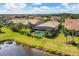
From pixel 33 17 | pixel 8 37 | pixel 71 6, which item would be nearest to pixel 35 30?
pixel 33 17

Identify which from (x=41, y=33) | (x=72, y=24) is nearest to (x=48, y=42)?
(x=41, y=33)

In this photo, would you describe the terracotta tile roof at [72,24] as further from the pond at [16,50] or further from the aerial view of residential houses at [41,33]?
the pond at [16,50]

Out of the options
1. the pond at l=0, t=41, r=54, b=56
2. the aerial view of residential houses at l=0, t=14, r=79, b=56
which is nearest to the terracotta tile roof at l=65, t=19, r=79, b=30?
the aerial view of residential houses at l=0, t=14, r=79, b=56

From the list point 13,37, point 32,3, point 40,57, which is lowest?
point 40,57

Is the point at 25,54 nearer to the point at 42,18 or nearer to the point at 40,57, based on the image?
the point at 40,57

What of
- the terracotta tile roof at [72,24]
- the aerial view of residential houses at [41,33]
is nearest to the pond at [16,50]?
the aerial view of residential houses at [41,33]

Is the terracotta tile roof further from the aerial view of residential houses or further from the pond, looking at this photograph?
the pond

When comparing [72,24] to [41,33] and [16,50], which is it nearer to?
[41,33]
